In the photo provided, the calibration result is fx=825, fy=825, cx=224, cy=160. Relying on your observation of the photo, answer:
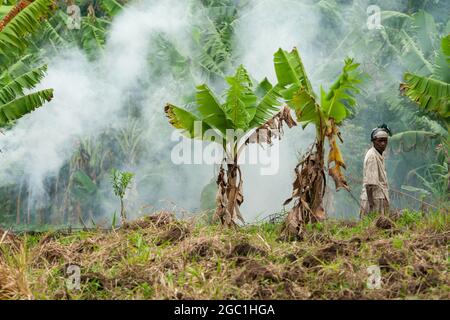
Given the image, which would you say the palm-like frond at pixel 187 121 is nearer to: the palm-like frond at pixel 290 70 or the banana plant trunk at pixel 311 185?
the palm-like frond at pixel 290 70

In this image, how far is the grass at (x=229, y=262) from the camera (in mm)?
7967

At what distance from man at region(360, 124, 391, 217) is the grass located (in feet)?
3.45

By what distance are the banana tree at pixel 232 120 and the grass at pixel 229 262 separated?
3.05ft

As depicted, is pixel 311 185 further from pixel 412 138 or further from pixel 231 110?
pixel 412 138

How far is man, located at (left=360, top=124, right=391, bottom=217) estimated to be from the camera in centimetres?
1185

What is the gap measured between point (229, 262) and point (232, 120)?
3165 millimetres

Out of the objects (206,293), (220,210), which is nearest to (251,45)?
(220,210)

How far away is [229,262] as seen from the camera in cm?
888

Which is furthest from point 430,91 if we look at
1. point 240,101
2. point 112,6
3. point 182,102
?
point 112,6

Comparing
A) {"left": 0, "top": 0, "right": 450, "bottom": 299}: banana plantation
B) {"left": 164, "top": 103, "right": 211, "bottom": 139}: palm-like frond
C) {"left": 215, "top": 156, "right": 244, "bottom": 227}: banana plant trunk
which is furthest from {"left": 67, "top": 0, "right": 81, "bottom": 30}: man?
{"left": 215, "top": 156, "right": 244, "bottom": 227}: banana plant trunk

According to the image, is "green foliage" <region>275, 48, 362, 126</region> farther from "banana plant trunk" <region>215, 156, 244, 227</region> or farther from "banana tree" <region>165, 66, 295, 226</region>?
"banana plant trunk" <region>215, 156, 244, 227</region>

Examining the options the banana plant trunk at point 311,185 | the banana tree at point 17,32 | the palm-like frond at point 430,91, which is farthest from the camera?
the palm-like frond at point 430,91

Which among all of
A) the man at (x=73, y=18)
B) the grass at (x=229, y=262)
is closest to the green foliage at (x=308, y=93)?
the grass at (x=229, y=262)

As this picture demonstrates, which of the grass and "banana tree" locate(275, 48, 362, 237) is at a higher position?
"banana tree" locate(275, 48, 362, 237)
